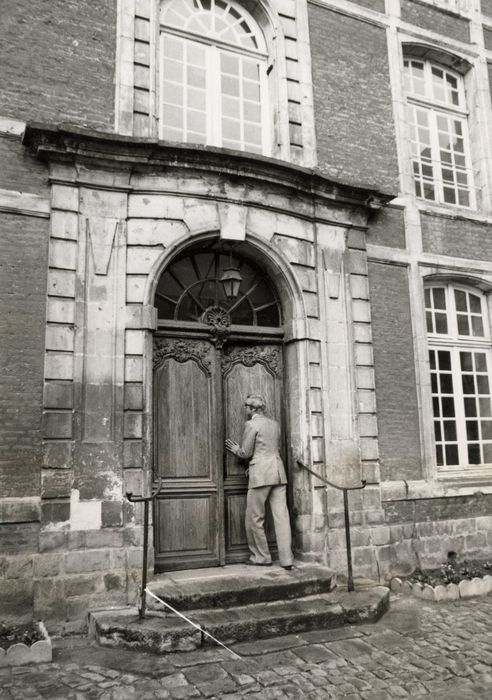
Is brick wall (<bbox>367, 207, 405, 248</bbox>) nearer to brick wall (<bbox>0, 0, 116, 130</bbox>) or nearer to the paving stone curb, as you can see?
brick wall (<bbox>0, 0, 116, 130</bbox>)

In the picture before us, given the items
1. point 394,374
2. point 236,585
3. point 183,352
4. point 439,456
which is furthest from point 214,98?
point 236,585

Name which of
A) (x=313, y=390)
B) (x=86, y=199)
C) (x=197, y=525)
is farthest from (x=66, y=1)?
(x=197, y=525)

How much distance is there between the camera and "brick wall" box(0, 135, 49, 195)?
6.02m

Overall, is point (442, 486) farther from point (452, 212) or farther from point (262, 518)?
point (452, 212)

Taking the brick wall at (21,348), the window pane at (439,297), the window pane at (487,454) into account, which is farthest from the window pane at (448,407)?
the brick wall at (21,348)

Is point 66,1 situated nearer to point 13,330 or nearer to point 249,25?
point 249,25

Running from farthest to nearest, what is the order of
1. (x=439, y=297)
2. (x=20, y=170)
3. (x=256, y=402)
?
(x=439, y=297) → (x=256, y=402) → (x=20, y=170)

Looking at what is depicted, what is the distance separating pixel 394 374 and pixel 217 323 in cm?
239

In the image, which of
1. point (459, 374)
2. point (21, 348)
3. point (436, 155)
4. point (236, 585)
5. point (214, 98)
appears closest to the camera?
point (236, 585)

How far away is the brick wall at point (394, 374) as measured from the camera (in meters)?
7.38

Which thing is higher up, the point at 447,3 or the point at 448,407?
the point at 447,3

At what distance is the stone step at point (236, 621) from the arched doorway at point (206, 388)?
3.49ft

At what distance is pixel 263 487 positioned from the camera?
252 inches

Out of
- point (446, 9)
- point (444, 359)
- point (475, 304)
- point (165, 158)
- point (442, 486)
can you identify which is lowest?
point (442, 486)
